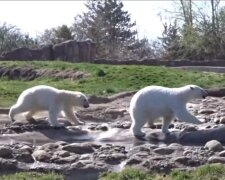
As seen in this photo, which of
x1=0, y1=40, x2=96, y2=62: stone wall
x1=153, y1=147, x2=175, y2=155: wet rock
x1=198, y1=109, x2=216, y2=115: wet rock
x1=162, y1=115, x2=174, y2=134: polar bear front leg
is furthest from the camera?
x1=0, y1=40, x2=96, y2=62: stone wall

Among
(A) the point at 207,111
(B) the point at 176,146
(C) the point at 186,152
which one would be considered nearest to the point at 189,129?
(B) the point at 176,146

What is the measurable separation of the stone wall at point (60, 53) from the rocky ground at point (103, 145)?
58.3 ft

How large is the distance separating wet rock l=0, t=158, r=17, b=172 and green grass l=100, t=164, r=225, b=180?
1498mm

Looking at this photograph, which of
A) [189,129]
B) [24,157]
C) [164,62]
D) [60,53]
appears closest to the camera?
[24,157]

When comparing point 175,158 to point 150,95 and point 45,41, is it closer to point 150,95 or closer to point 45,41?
point 150,95

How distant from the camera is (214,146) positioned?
10.7 metres

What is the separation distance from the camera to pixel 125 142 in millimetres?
12367

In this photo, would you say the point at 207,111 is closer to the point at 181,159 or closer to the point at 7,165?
the point at 181,159

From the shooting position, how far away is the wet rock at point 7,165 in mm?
9797

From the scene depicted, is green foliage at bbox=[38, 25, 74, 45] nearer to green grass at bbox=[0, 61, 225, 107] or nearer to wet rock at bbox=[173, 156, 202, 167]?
green grass at bbox=[0, 61, 225, 107]

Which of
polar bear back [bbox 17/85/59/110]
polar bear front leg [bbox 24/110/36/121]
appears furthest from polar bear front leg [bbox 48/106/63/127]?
polar bear front leg [bbox 24/110/36/121]

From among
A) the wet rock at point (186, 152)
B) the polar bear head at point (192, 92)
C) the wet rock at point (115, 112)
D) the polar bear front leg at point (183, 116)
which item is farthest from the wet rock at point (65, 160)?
the wet rock at point (115, 112)

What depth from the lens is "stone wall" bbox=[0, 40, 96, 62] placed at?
34.5 meters

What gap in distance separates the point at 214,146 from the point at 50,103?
4659mm
